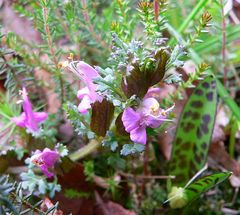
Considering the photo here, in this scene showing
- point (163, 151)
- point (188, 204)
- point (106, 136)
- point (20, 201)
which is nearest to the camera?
point (20, 201)

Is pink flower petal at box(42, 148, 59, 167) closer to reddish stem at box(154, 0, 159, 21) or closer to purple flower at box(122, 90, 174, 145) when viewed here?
purple flower at box(122, 90, 174, 145)

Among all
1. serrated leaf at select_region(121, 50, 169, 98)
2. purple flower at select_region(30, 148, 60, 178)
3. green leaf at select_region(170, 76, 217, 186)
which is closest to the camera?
serrated leaf at select_region(121, 50, 169, 98)

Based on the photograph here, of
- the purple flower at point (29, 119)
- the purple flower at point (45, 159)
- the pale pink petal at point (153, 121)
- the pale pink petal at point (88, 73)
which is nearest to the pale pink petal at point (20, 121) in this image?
the purple flower at point (29, 119)

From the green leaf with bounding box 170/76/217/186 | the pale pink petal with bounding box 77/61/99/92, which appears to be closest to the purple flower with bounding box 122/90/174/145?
the pale pink petal with bounding box 77/61/99/92

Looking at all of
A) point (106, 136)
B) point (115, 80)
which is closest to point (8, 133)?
point (106, 136)

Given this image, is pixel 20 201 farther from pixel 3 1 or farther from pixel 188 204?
pixel 3 1

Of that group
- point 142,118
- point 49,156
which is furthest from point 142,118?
point 49,156

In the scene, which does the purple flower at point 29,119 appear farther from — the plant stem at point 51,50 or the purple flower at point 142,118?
the purple flower at point 142,118
